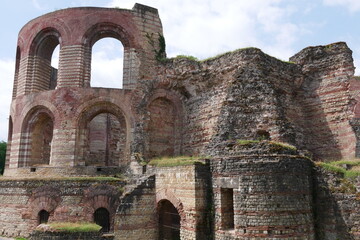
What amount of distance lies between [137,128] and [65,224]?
19.9ft

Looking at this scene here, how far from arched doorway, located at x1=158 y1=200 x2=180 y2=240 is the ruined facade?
0.18 feet

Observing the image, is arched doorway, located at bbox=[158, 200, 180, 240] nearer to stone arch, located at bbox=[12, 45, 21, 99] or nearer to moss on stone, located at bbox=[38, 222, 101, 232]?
moss on stone, located at bbox=[38, 222, 101, 232]

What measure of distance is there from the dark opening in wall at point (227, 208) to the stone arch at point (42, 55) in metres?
13.3

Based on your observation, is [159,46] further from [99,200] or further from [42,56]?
[99,200]

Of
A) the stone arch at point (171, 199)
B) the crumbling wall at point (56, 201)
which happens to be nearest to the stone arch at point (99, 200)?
the crumbling wall at point (56, 201)

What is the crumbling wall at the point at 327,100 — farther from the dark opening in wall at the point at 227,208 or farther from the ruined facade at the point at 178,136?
the dark opening in wall at the point at 227,208

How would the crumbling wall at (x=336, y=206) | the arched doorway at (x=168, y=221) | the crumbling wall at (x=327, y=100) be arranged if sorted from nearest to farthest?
1. the crumbling wall at (x=336, y=206)
2. the arched doorway at (x=168, y=221)
3. the crumbling wall at (x=327, y=100)

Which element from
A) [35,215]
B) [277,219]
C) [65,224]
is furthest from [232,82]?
[35,215]

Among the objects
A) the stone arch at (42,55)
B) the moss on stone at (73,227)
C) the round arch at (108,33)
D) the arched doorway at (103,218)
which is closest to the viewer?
the moss on stone at (73,227)

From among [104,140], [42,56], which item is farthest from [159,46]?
[104,140]

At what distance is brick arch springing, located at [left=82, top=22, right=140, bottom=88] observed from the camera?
60.3 ft

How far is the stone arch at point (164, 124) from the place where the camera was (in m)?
18.4

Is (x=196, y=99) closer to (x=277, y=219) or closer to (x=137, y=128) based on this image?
(x=137, y=128)

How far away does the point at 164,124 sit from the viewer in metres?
19.0
